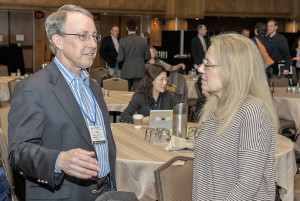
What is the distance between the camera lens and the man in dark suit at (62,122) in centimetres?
209

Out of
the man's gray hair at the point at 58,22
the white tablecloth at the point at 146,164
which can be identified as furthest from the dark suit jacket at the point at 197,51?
the man's gray hair at the point at 58,22

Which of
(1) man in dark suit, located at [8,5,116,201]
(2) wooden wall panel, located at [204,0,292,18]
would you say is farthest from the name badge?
(2) wooden wall panel, located at [204,0,292,18]

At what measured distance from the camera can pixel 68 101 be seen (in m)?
2.28

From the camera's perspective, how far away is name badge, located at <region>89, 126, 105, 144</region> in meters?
2.32

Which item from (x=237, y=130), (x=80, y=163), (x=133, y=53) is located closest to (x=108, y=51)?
(x=133, y=53)

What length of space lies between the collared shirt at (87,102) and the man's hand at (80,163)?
379 millimetres

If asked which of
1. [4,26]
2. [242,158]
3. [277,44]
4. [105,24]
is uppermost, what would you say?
[105,24]

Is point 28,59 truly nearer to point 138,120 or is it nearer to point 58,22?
point 138,120

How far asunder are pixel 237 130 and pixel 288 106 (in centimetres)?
513

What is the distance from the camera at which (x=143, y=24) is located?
16.1m

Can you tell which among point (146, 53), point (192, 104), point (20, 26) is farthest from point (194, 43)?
point (20, 26)

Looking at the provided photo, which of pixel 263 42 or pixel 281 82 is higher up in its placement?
pixel 263 42

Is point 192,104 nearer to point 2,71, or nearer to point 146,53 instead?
point 146,53

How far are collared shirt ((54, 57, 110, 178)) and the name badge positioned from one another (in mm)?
35
